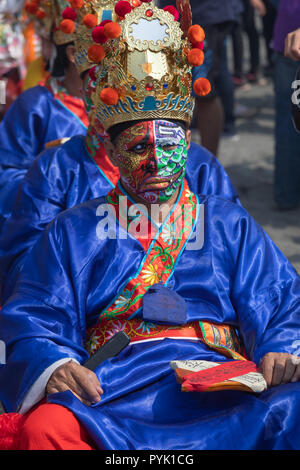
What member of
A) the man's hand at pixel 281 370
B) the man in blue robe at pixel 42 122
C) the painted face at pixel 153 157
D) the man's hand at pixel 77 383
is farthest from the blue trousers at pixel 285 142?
the man's hand at pixel 77 383

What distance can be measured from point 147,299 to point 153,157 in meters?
0.47

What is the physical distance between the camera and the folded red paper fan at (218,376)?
2141 millimetres

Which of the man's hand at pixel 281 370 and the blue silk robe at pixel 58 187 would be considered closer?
the man's hand at pixel 281 370

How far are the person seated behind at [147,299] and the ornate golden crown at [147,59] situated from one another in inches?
1.0

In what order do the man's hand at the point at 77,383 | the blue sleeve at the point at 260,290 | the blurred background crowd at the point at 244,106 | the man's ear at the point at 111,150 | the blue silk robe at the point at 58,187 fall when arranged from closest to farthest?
the man's hand at the point at 77,383 → the blue sleeve at the point at 260,290 → the man's ear at the point at 111,150 → the blue silk robe at the point at 58,187 → the blurred background crowd at the point at 244,106

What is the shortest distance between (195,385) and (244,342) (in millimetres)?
485

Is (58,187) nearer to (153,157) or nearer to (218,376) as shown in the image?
(153,157)

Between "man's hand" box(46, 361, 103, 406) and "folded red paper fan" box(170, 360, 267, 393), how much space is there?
24 centimetres

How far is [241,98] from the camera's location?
8719 mm

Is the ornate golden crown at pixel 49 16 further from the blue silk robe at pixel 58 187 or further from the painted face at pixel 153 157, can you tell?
the painted face at pixel 153 157

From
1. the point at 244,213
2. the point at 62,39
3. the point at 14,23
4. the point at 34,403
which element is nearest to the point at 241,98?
the point at 14,23

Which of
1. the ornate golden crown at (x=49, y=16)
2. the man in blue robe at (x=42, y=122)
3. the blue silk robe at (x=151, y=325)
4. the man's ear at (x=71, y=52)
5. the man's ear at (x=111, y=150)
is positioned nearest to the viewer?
the blue silk robe at (x=151, y=325)

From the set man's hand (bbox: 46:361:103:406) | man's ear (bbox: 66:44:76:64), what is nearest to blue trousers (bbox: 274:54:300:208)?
man's ear (bbox: 66:44:76:64)
